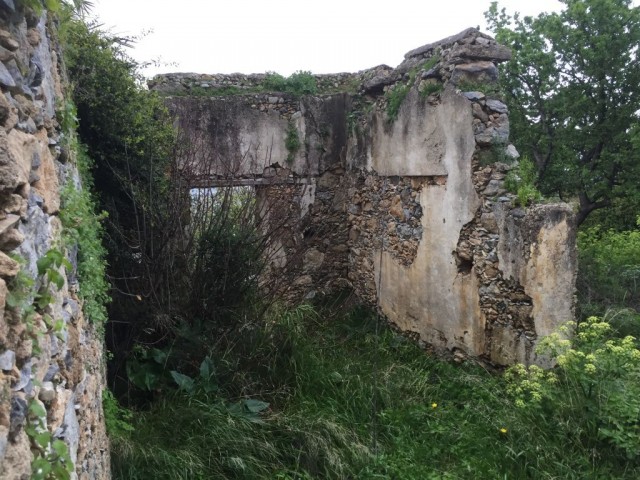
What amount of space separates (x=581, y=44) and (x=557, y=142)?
6.28 ft

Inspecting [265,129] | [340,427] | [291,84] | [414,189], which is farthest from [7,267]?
[291,84]

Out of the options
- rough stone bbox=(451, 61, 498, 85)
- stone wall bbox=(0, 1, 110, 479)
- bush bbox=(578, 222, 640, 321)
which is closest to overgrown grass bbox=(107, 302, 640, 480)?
stone wall bbox=(0, 1, 110, 479)

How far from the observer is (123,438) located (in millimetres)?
3953

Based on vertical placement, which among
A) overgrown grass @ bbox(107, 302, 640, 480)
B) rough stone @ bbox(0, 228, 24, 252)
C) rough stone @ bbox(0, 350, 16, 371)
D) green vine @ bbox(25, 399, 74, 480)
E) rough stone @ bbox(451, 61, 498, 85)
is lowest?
overgrown grass @ bbox(107, 302, 640, 480)

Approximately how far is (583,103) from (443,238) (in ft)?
21.6

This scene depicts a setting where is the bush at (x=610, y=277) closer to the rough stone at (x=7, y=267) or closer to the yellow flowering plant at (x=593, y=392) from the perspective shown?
the yellow flowering plant at (x=593, y=392)

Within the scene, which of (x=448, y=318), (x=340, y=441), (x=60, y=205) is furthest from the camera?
(x=448, y=318)

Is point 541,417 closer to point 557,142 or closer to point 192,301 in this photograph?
point 192,301

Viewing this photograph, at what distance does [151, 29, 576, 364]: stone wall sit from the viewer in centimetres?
542

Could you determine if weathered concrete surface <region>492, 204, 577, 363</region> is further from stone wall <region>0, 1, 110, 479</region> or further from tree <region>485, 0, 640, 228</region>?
tree <region>485, 0, 640, 228</region>

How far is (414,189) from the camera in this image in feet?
22.0

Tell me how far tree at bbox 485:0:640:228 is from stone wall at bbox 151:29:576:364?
5.21 metres

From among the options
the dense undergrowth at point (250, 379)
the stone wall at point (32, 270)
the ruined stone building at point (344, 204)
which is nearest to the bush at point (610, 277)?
the dense undergrowth at point (250, 379)

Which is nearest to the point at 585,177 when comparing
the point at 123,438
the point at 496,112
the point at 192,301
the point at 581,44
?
the point at 581,44
